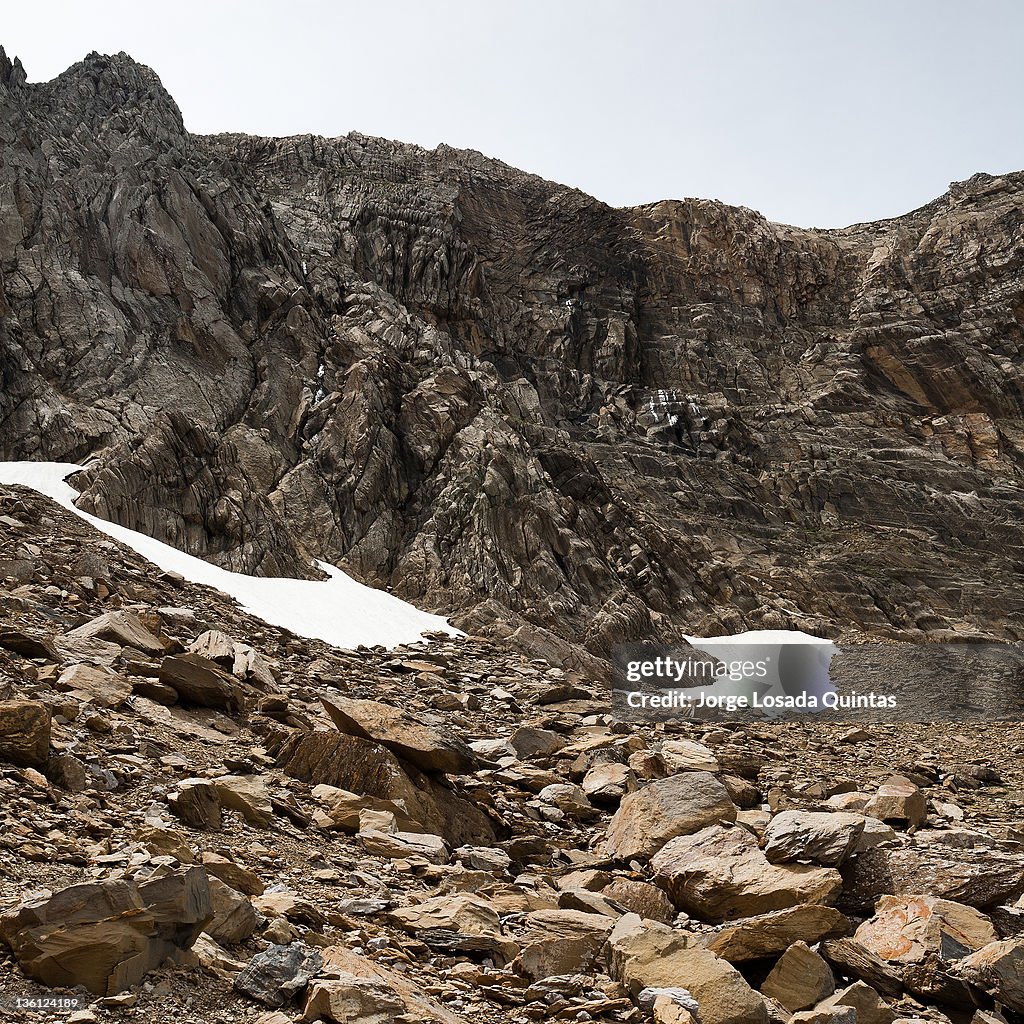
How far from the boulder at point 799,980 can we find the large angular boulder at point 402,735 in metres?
5.10

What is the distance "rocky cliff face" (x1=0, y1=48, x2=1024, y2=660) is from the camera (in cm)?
3484

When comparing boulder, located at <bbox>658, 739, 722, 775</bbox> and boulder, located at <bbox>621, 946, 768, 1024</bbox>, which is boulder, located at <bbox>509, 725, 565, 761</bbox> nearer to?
boulder, located at <bbox>658, 739, 722, 775</bbox>

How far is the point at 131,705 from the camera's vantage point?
9.87 metres

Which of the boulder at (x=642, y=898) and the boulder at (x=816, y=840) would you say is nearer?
the boulder at (x=642, y=898)

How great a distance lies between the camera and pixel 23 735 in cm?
690

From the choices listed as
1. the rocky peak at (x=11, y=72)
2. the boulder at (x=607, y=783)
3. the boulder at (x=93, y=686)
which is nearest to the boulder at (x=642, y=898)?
the boulder at (x=607, y=783)

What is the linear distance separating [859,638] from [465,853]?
37411 mm

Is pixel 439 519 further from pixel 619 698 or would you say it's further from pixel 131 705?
pixel 131 705

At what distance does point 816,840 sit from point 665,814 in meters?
1.86

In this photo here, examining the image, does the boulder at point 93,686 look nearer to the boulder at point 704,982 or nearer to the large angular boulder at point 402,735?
the large angular boulder at point 402,735

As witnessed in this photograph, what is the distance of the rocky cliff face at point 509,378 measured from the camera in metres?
34.8

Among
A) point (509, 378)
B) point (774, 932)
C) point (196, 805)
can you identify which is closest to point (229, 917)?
point (196, 805)

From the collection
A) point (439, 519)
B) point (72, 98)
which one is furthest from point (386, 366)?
point (72, 98)

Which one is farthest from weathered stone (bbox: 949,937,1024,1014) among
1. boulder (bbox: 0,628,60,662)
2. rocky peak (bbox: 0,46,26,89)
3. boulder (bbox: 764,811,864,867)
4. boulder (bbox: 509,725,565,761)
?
rocky peak (bbox: 0,46,26,89)
